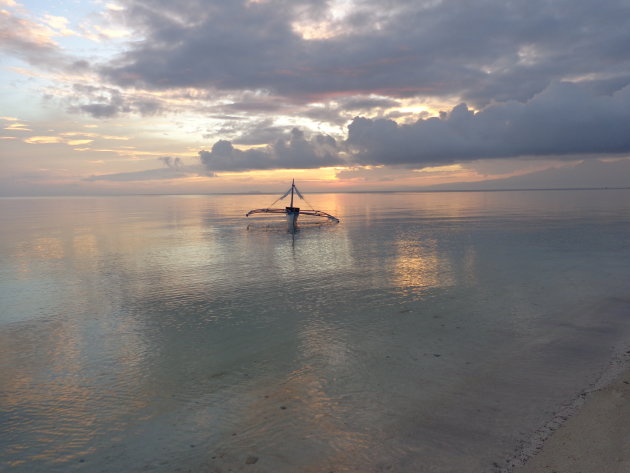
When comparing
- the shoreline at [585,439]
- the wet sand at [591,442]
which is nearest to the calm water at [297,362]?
the shoreline at [585,439]

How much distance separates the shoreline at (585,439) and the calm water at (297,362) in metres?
0.44

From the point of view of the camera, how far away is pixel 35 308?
1069 inches

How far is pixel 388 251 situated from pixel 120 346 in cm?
3525

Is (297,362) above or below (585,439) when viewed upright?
below

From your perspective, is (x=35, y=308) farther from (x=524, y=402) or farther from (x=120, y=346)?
(x=524, y=402)

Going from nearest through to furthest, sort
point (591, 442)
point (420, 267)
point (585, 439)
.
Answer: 1. point (591, 442)
2. point (585, 439)
3. point (420, 267)

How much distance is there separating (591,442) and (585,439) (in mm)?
163

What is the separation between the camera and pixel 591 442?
437 inches

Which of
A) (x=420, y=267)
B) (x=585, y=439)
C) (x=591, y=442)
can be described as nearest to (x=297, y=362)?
(x=585, y=439)

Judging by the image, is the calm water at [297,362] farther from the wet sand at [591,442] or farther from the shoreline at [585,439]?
the wet sand at [591,442]

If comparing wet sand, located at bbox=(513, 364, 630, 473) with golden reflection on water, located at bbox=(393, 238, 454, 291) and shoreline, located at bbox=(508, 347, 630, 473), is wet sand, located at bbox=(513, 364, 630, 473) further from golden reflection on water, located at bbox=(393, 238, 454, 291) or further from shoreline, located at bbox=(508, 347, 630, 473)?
golden reflection on water, located at bbox=(393, 238, 454, 291)

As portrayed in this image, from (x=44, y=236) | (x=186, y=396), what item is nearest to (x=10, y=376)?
(x=186, y=396)

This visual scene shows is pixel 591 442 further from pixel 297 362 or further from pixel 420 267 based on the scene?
pixel 420 267

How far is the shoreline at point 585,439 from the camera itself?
10211 millimetres
